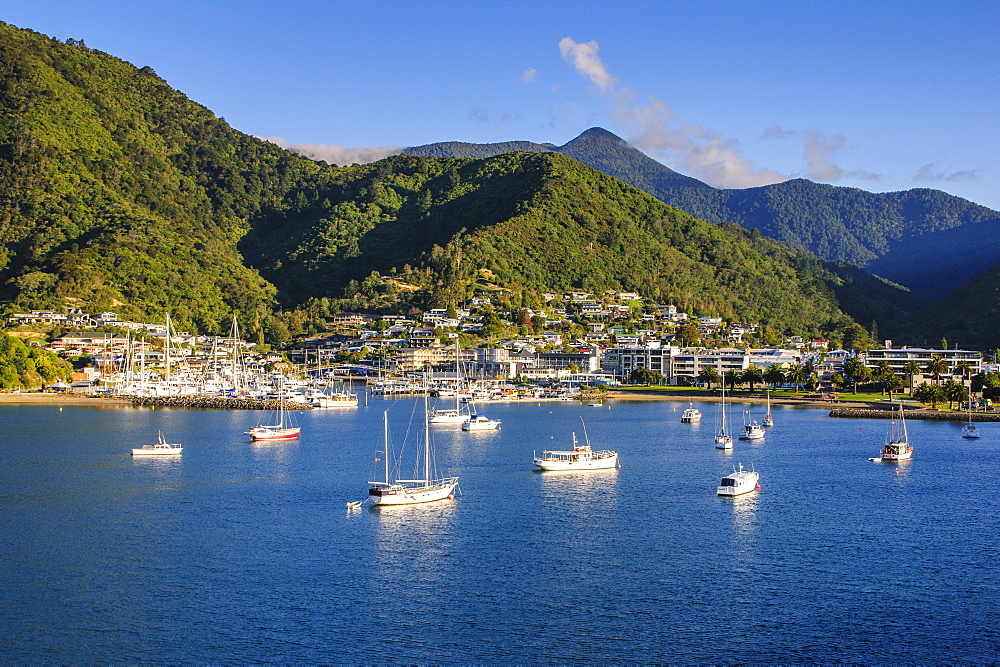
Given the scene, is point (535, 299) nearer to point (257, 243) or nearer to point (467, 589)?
point (257, 243)

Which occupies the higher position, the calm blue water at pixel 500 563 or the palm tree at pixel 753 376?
the palm tree at pixel 753 376

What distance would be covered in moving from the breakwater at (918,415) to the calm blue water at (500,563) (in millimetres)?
24477

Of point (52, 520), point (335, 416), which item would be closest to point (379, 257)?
point (335, 416)

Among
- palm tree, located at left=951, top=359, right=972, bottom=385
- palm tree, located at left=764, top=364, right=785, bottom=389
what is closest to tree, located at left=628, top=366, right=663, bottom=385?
palm tree, located at left=764, top=364, right=785, bottom=389

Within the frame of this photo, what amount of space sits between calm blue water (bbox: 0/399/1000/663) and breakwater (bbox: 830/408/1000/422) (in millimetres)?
24477

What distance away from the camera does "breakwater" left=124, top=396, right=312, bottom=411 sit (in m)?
85.8

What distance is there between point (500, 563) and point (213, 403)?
6328cm

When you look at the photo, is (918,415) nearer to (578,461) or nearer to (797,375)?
(797,375)

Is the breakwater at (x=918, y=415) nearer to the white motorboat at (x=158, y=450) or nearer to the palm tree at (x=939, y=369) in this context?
the palm tree at (x=939, y=369)

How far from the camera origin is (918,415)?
248 ft

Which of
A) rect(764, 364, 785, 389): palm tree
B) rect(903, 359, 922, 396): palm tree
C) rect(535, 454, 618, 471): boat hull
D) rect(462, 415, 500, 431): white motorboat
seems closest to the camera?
rect(535, 454, 618, 471): boat hull

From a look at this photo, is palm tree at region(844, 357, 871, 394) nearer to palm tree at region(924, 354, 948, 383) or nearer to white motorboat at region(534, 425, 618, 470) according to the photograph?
palm tree at region(924, 354, 948, 383)

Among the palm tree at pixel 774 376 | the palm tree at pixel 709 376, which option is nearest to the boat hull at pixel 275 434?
the palm tree at pixel 709 376

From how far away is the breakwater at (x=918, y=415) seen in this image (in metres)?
73.4
